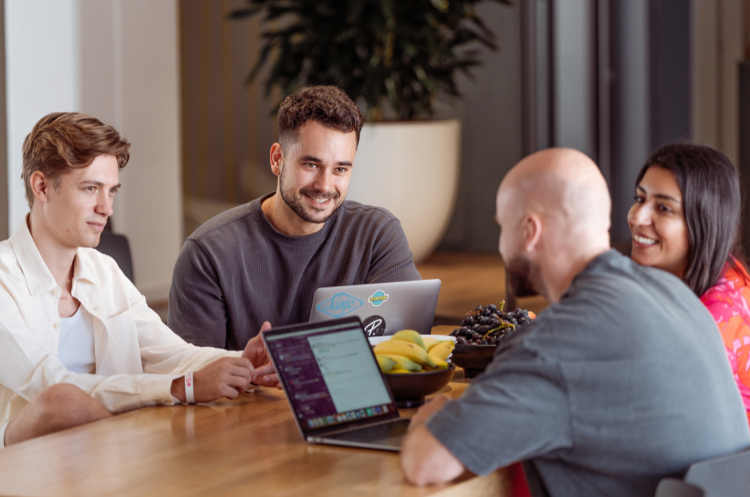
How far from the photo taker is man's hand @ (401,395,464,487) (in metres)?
1.14

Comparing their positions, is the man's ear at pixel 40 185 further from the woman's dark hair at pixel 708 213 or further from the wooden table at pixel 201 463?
the woman's dark hair at pixel 708 213

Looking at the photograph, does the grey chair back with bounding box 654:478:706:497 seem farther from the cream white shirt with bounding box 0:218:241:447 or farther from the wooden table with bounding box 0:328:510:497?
the cream white shirt with bounding box 0:218:241:447

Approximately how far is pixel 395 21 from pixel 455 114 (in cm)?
153

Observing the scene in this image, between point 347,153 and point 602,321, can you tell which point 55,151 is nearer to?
point 347,153

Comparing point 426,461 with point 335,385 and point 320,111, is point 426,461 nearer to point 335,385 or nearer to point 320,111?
point 335,385

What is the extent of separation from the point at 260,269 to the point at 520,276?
45.8 inches

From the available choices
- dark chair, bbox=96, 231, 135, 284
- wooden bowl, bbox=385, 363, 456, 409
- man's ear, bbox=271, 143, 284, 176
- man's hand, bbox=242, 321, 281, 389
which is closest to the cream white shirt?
man's hand, bbox=242, 321, 281, 389

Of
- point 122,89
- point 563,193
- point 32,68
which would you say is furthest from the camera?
point 122,89

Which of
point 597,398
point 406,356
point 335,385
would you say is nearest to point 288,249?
point 406,356

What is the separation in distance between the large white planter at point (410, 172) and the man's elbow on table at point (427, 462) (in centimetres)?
428

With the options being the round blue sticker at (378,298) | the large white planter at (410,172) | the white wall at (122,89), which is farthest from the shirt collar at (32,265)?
the large white planter at (410,172)

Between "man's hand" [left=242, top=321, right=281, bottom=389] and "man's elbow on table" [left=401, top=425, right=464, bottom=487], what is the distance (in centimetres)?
60

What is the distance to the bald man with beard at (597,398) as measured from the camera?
1.10 m

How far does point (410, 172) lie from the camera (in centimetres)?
552
